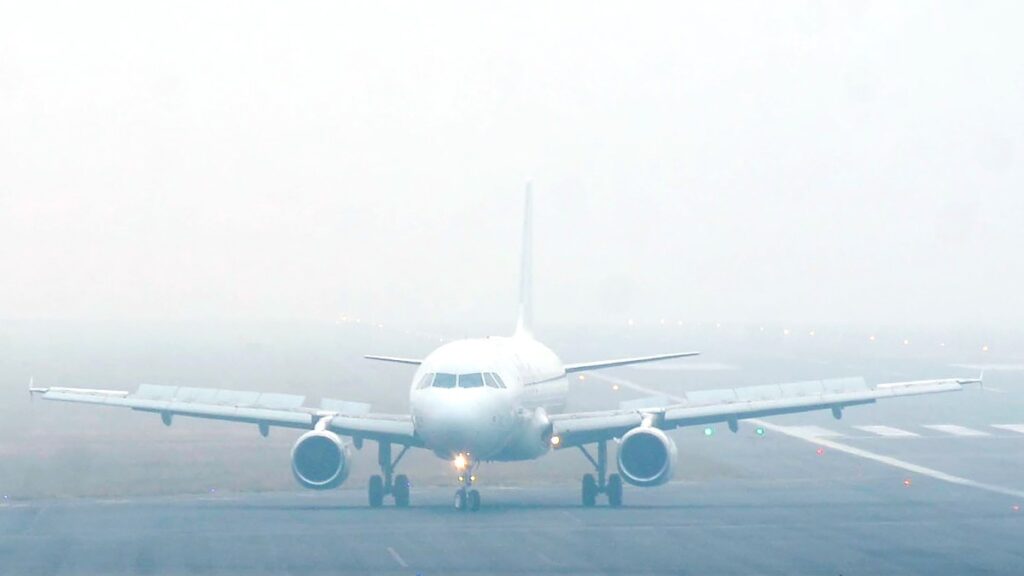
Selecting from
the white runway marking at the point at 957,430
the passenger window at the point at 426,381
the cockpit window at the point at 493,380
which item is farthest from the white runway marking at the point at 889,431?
the passenger window at the point at 426,381

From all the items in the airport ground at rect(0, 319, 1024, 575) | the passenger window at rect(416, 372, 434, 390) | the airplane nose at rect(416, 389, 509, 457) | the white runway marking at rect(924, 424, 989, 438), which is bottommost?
the airport ground at rect(0, 319, 1024, 575)

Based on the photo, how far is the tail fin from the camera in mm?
47531

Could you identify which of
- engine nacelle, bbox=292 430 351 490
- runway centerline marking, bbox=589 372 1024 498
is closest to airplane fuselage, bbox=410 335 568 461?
engine nacelle, bbox=292 430 351 490

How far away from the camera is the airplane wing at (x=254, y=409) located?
3672 cm

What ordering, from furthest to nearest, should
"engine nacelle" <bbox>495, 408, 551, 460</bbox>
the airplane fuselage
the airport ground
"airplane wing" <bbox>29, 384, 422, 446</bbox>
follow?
"airplane wing" <bbox>29, 384, 422, 446</bbox>
"engine nacelle" <bbox>495, 408, 551, 460</bbox>
the airplane fuselage
the airport ground

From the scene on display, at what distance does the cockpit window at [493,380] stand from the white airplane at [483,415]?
0.03 m

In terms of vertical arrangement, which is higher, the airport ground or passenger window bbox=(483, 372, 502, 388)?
passenger window bbox=(483, 372, 502, 388)

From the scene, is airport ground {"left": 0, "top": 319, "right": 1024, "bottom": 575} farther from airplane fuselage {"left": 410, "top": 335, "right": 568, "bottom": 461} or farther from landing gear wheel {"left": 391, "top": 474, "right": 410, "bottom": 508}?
airplane fuselage {"left": 410, "top": 335, "right": 568, "bottom": 461}

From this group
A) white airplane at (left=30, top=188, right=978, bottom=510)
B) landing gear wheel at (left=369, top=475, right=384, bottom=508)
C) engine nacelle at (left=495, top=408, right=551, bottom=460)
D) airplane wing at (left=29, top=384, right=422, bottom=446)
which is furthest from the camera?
airplane wing at (left=29, top=384, right=422, bottom=446)

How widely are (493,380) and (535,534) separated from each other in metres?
4.81

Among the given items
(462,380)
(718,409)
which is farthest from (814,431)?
(462,380)

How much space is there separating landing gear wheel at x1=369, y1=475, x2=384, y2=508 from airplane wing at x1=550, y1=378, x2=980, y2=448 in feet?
14.4

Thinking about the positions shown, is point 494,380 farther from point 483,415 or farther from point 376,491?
point 376,491

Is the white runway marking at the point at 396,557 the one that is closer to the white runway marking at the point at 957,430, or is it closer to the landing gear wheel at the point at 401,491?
the landing gear wheel at the point at 401,491
